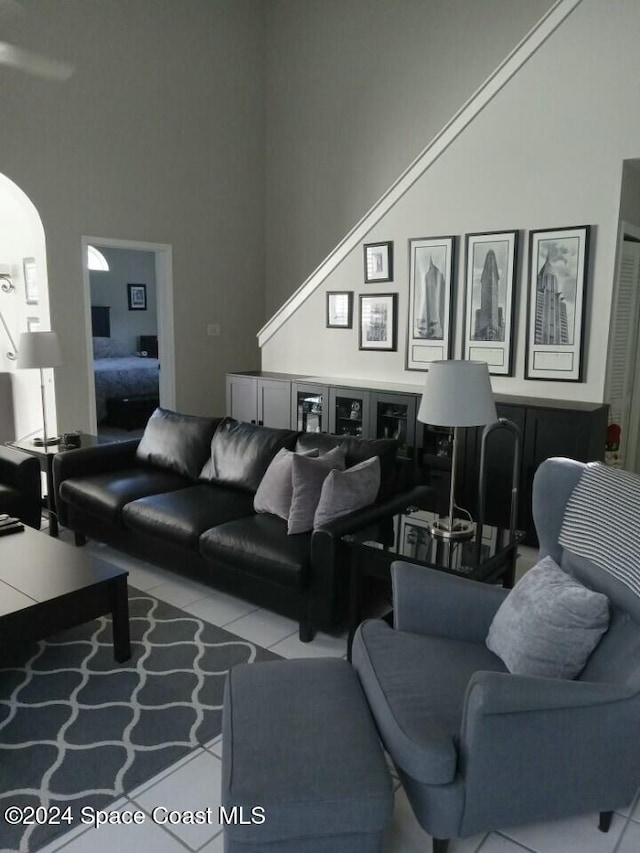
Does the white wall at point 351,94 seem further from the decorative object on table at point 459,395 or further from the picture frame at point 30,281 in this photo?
the decorative object on table at point 459,395

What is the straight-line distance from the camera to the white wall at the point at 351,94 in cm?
612

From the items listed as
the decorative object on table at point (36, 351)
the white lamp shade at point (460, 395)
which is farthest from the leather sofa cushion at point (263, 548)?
the decorative object on table at point (36, 351)

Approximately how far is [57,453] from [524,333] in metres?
3.27

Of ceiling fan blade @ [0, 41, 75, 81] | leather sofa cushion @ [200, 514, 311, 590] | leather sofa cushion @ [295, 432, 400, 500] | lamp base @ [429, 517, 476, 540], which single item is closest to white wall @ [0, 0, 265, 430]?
ceiling fan blade @ [0, 41, 75, 81]

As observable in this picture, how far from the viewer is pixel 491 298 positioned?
179 inches

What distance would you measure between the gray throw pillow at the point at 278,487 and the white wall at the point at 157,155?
122 inches

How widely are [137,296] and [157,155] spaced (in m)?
3.51

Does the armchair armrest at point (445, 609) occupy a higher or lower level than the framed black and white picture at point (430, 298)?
lower

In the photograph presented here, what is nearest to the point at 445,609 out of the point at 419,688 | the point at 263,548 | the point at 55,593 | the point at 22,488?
the point at 419,688

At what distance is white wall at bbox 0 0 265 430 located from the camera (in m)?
5.47

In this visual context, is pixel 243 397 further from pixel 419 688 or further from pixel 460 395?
pixel 419 688

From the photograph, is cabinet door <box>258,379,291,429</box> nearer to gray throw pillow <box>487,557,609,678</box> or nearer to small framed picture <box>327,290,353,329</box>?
small framed picture <box>327,290,353,329</box>

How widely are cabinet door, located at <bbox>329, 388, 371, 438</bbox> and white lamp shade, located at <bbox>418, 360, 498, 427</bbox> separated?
216 cm

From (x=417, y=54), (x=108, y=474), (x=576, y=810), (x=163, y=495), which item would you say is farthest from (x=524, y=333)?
(x=417, y=54)
